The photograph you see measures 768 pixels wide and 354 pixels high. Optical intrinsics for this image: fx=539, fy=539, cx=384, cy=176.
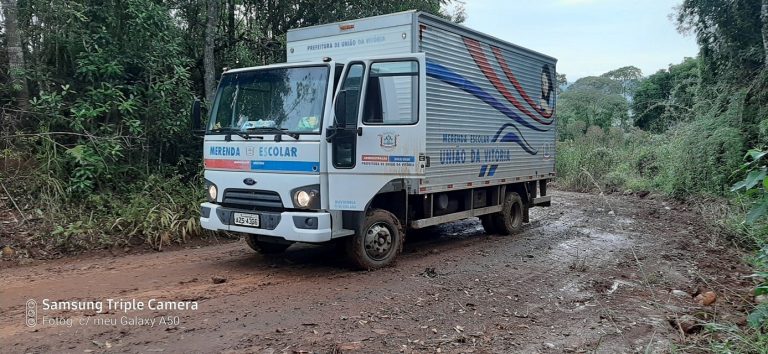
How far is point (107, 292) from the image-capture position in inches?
217

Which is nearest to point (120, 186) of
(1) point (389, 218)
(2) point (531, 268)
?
(1) point (389, 218)

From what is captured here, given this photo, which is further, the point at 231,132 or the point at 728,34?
the point at 728,34

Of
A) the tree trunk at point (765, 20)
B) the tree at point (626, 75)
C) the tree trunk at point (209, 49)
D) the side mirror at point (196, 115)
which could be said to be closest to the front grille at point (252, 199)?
the side mirror at point (196, 115)

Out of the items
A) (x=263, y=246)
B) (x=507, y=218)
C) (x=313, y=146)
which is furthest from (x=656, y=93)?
(x=313, y=146)

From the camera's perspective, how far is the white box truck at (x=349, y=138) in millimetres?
6059

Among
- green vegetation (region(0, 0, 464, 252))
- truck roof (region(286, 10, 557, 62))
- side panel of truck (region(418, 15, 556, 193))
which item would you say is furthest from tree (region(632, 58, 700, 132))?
green vegetation (region(0, 0, 464, 252))

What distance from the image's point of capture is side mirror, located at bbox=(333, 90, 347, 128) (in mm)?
5816

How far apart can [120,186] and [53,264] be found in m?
2.17

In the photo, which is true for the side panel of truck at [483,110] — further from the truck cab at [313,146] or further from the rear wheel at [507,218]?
the truck cab at [313,146]

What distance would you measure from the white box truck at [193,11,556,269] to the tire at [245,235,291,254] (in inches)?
0.7

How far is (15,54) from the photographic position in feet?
27.8

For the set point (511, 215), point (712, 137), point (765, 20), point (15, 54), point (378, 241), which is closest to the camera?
point (378, 241)

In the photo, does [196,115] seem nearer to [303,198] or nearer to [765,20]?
[303,198]

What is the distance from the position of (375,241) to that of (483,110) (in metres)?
2.97
